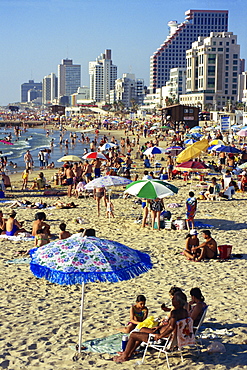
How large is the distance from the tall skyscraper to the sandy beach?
7076 inches

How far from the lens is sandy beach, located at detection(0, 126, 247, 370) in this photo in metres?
5.90

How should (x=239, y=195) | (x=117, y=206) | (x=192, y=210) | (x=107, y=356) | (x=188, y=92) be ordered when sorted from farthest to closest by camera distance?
(x=188, y=92) → (x=239, y=195) → (x=117, y=206) → (x=192, y=210) → (x=107, y=356)

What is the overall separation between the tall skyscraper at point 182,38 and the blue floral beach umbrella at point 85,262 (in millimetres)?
185169

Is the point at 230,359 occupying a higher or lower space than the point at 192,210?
lower

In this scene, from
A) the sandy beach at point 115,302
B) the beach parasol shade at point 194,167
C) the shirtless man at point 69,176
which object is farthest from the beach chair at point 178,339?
the shirtless man at point 69,176

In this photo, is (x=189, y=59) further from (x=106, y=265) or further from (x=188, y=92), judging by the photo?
(x=106, y=265)

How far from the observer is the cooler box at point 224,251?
33.1ft

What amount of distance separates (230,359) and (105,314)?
82.5 inches

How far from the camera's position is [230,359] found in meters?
5.86

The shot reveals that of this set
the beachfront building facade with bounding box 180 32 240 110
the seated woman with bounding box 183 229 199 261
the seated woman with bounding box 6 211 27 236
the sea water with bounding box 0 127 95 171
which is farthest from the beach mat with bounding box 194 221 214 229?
the beachfront building facade with bounding box 180 32 240 110

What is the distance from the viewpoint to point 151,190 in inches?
451

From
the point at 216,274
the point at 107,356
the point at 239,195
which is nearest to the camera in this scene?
the point at 107,356

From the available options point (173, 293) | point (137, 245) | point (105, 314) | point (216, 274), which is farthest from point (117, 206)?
point (173, 293)

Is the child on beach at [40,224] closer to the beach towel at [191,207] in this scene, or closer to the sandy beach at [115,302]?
the sandy beach at [115,302]
